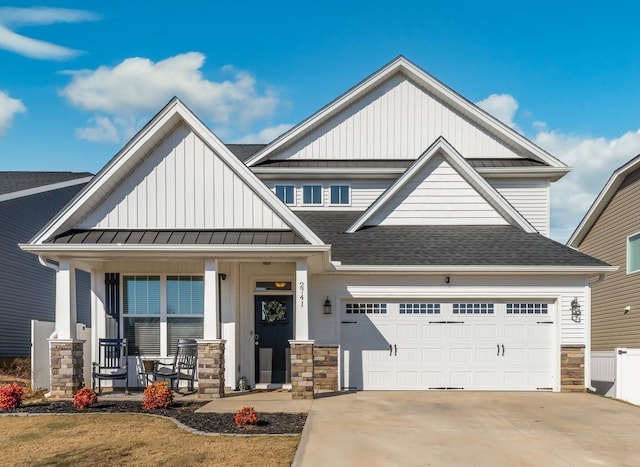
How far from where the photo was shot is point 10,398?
34.3ft

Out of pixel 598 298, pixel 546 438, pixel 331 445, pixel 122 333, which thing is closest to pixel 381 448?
pixel 331 445

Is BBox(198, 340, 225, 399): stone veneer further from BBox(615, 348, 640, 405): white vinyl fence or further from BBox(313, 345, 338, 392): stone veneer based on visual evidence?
BBox(615, 348, 640, 405): white vinyl fence

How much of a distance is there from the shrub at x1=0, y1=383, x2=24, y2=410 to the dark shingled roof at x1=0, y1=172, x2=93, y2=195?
11.0 meters

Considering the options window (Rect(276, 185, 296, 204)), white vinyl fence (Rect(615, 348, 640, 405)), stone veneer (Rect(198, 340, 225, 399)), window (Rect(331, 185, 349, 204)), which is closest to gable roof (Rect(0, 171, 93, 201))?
window (Rect(276, 185, 296, 204))

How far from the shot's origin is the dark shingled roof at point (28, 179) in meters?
20.8

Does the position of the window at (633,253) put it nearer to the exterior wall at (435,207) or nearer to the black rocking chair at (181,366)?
the exterior wall at (435,207)

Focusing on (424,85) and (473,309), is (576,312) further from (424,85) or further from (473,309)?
(424,85)

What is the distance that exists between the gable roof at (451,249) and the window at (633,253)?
3.58 metres

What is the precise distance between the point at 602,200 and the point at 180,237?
13589mm

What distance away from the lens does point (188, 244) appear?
1159 centimetres

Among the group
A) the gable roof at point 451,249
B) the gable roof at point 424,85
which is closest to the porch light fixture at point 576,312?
the gable roof at point 451,249

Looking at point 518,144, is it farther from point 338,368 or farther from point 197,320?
point 197,320

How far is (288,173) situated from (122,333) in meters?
6.74

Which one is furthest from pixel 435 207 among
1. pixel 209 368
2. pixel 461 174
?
pixel 209 368
